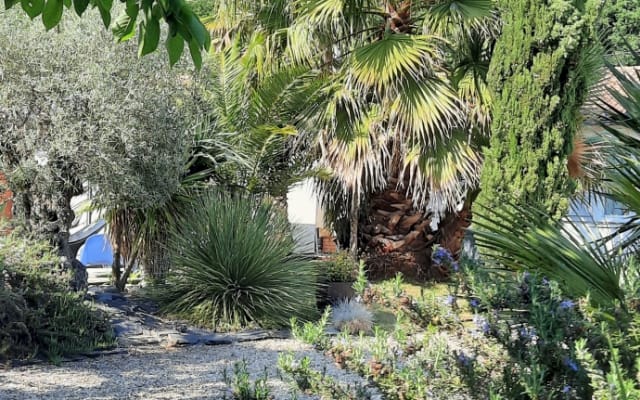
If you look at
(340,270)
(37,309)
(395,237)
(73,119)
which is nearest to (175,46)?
(73,119)

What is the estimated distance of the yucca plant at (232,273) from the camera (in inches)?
349

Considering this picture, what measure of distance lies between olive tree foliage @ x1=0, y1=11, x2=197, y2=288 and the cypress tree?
13.2ft

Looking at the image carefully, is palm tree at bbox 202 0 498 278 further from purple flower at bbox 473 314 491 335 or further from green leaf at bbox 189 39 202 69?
green leaf at bbox 189 39 202 69

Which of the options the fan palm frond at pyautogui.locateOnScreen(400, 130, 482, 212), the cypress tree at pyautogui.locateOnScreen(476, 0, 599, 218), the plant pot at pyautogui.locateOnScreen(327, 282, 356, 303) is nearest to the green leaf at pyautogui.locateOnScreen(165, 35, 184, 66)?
the cypress tree at pyautogui.locateOnScreen(476, 0, 599, 218)

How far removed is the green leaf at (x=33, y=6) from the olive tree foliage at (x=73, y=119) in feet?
14.4

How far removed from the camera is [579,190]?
30.1 feet

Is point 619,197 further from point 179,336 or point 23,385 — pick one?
point 179,336

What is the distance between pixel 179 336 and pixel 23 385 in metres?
2.30

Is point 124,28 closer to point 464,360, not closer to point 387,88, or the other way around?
point 464,360

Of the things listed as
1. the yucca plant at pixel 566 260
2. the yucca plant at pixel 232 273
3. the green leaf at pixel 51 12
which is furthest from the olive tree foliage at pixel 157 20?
the yucca plant at pixel 232 273

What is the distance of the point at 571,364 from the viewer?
2.63m

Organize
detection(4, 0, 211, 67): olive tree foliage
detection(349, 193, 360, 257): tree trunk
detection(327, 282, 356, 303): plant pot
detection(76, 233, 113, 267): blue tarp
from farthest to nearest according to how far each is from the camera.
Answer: detection(76, 233, 113, 267): blue tarp → detection(349, 193, 360, 257): tree trunk → detection(327, 282, 356, 303): plant pot → detection(4, 0, 211, 67): olive tree foliage

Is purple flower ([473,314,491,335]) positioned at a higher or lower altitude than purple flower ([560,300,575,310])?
lower

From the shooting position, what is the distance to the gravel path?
5840 millimetres
